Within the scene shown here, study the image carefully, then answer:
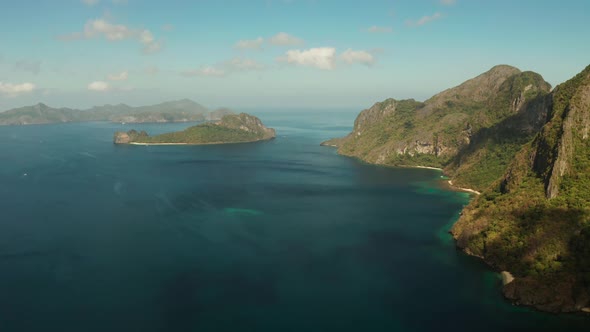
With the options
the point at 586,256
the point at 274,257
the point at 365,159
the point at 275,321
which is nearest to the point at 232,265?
the point at 274,257

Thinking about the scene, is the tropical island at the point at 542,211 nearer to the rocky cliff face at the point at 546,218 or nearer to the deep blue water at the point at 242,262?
the rocky cliff face at the point at 546,218

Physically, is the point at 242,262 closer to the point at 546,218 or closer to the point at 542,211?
the point at 546,218

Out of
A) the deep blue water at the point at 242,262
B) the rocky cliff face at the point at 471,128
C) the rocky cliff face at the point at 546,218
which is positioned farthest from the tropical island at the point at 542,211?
the rocky cliff face at the point at 471,128

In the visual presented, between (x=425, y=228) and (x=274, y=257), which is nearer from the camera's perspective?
(x=274, y=257)

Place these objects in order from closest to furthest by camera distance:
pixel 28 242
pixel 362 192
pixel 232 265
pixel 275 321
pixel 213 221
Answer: pixel 275 321, pixel 232 265, pixel 28 242, pixel 213 221, pixel 362 192

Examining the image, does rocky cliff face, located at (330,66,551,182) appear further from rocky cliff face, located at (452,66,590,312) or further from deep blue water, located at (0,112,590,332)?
deep blue water, located at (0,112,590,332)

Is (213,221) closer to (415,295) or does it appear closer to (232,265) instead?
(232,265)

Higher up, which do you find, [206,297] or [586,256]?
[586,256]
